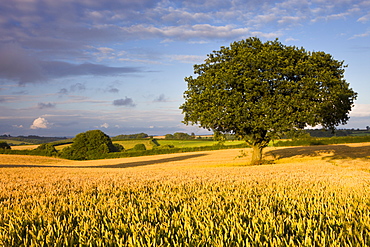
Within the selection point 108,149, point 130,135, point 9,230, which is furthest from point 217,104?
point 130,135

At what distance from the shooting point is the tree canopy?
25.1 metres

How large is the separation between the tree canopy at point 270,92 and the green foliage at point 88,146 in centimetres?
5313

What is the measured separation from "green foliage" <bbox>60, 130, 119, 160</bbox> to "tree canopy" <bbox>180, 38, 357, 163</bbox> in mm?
53126

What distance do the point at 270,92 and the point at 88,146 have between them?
206 feet

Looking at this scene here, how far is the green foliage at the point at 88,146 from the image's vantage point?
7475 cm

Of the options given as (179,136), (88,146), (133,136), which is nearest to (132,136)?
(133,136)

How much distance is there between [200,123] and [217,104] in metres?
2.97

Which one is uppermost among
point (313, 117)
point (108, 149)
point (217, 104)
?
point (217, 104)

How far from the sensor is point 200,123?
28.2 metres

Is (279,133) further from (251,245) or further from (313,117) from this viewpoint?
(251,245)

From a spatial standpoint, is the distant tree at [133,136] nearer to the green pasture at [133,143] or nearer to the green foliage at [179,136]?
the green pasture at [133,143]

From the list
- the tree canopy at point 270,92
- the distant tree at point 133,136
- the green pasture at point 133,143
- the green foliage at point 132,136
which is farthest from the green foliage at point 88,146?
the tree canopy at point 270,92

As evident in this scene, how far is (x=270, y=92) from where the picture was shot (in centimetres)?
2672

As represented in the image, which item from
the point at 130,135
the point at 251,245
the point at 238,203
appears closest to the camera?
the point at 251,245
